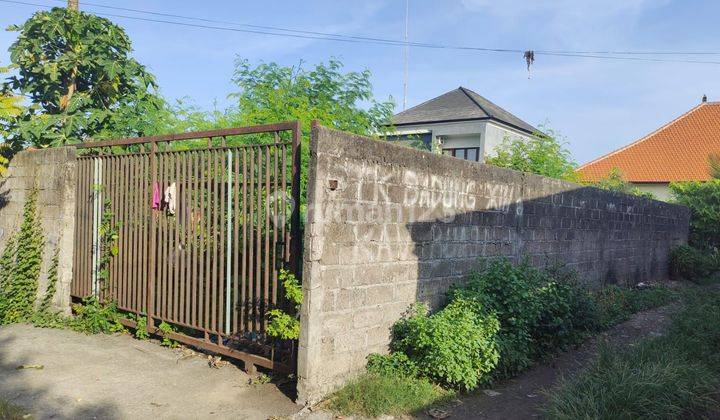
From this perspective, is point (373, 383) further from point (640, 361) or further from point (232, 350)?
point (640, 361)

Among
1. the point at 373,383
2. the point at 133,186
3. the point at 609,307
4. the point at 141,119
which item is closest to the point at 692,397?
the point at 373,383

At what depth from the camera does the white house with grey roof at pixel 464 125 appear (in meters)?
21.0

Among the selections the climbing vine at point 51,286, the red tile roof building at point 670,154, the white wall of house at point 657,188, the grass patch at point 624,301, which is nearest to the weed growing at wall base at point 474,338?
the grass patch at point 624,301

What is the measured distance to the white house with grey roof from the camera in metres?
21.0

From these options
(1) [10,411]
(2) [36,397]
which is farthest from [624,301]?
(1) [10,411]

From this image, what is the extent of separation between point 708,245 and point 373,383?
559 inches

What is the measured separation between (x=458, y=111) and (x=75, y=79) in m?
16.5

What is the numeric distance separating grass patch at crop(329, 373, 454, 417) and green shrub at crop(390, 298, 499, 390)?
17cm

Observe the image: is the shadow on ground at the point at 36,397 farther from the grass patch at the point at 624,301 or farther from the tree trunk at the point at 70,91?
the grass patch at the point at 624,301

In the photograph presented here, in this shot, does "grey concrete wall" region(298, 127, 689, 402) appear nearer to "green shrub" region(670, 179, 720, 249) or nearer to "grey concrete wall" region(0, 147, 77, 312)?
"grey concrete wall" region(0, 147, 77, 312)

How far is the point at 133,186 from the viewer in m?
5.84

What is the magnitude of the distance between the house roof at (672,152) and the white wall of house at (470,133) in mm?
5012

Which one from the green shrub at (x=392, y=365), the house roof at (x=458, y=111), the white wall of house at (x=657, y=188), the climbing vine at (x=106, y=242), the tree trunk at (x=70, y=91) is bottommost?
the green shrub at (x=392, y=365)

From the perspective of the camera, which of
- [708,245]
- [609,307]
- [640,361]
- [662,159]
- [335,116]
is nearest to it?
[640,361]
